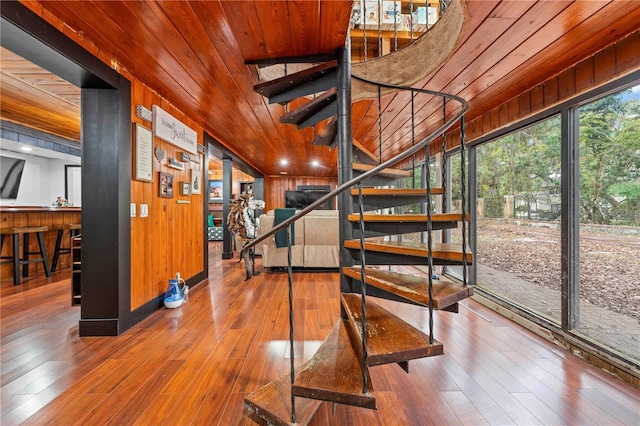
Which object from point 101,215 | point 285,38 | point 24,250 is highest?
point 285,38

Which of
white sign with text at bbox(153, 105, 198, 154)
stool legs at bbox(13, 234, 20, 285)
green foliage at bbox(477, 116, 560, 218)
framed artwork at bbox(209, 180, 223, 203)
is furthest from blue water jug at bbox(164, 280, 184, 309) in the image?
framed artwork at bbox(209, 180, 223, 203)

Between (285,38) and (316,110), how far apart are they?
635mm

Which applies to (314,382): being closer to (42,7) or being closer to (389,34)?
(42,7)

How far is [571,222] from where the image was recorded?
2.22 metres

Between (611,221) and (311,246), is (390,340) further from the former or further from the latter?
(311,246)

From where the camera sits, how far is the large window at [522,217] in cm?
247

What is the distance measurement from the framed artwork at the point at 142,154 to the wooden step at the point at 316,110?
1.39 metres

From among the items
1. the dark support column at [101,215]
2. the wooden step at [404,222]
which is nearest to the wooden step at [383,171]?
the wooden step at [404,222]

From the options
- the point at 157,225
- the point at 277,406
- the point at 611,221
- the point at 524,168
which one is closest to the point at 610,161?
the point at 611,221

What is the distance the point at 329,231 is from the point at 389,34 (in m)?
2.90

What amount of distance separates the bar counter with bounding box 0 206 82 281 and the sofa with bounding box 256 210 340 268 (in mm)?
2896

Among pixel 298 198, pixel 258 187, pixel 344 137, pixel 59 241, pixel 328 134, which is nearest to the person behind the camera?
pixel 344 137

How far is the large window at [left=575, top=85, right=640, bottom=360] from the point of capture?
73.4 inches

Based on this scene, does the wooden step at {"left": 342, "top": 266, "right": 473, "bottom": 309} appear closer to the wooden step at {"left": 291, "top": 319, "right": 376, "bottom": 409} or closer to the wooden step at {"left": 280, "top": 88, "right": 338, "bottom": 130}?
the wooden step at {"left": 291, "top": 319, "right": 376, "bottom": 409}
